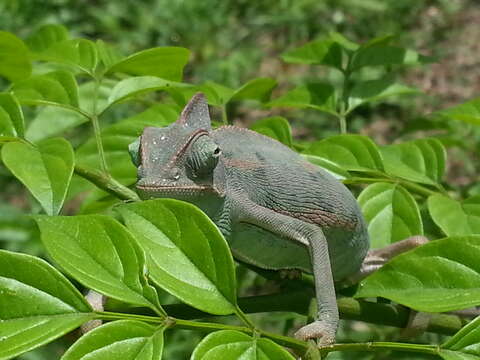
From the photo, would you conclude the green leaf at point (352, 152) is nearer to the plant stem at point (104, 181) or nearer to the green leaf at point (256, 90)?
the green leaf at point (256, 90)

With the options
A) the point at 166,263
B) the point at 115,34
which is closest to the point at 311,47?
the point at 166,263

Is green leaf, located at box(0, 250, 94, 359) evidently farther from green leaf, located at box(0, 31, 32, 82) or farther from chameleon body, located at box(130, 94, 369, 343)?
green leaf, located at box(0, 31, 32, 82)

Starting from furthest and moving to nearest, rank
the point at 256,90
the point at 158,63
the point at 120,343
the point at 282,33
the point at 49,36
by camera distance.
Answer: the point at 282,33, the point at 49,36, the point at 256,90, the point at 158,63, the point at 120,343

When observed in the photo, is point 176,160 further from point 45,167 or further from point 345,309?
point 345,309

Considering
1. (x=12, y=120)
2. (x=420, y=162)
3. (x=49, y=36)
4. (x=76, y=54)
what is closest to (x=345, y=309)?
(x=420, y=162)

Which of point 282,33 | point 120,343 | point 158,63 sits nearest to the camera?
point 120,343

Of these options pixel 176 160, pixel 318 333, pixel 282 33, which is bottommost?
pixel 282 33

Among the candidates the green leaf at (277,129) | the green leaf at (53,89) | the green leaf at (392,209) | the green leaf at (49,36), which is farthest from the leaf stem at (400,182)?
the green leaf at (49,36)
